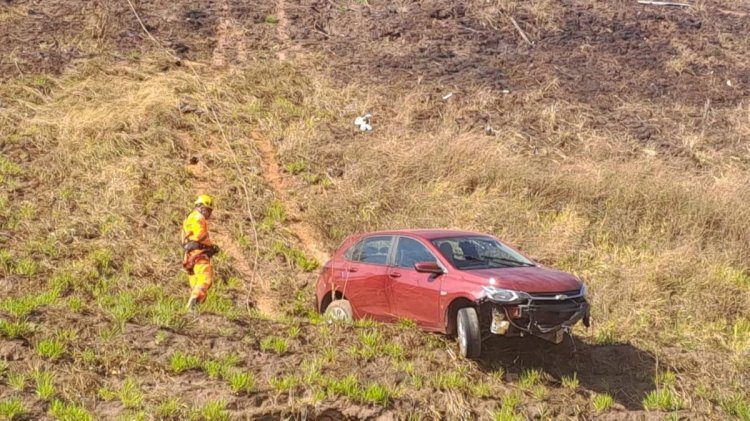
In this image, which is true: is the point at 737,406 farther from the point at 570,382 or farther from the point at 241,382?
the point at 241,382

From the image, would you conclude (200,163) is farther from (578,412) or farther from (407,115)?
(578,412)

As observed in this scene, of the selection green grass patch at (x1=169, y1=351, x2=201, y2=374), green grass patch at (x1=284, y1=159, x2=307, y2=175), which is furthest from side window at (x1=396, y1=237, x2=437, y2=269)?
green grass patch at (x1=284, y1=159, x2=307, y2=175)

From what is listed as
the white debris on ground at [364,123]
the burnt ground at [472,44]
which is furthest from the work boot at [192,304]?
the burnt ground at [472,44]

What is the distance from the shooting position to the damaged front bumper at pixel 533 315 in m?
7.54

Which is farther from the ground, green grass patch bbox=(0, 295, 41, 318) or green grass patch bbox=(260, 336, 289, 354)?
green grass patch bbox=(0, 295, 41, 318)

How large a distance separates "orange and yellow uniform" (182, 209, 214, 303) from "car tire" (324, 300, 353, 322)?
1.77m

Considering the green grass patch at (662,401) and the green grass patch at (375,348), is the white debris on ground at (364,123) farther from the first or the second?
the green grass patch at (662,401)

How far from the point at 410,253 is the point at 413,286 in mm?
568

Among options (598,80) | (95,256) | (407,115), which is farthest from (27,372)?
(598,80)

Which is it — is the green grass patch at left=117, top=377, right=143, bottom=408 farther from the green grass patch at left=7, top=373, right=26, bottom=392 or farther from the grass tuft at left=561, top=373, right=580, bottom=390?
the grass tuft at left=561, top=373, right=580, bottom=390

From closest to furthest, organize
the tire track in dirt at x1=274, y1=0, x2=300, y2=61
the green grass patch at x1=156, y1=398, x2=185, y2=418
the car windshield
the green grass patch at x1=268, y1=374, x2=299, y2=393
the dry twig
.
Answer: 1. the green grass patch at x1=156, y1=398, x2=185, y2=418
2. the green grass patch at x1=268, y1=374, x2=299, y2=393
3. the car windshield
4. the tire track in dirt at x1=274, y1=0, x2=300, y2=61
5. the dry twig

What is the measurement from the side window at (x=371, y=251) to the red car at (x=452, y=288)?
0.05 ft

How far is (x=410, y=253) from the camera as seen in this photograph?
9.12 m

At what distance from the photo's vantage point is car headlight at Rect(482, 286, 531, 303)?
7559 millimetres
